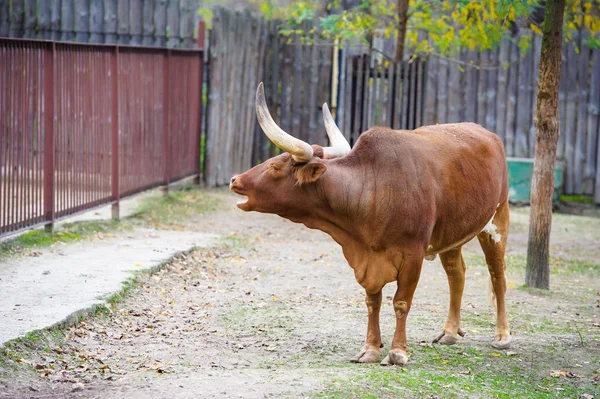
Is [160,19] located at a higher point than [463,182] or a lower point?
higher

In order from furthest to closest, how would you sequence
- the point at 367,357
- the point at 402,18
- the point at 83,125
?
the point at 402,18 → the point at 83,125 → the point at 367,357

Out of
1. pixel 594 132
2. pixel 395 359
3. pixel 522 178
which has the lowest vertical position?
pixel 395 359

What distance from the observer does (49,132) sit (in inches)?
409

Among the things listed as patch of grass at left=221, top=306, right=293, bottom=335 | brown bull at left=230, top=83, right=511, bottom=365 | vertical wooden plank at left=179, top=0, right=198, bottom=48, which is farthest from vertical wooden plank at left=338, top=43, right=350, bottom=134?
brown bull at left=230, top=83, right=511, bottom=365

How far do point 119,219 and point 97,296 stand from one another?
15.3 ft

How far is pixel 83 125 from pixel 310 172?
5853 mm

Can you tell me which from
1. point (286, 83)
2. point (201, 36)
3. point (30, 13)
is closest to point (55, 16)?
point (30, 13)

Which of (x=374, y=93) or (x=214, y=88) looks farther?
(x=214, y=88)

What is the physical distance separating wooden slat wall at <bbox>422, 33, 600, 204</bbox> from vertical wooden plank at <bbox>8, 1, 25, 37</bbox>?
8.07m

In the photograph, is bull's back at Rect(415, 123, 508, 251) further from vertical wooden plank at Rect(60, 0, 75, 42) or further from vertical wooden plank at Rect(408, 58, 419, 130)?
vertical wooden plank at Rect(60, 0, 75, 42)

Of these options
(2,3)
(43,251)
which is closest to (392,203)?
(43,251)

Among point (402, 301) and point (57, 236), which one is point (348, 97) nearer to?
point (57, 236)

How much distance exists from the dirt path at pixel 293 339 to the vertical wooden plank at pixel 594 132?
5009 mm

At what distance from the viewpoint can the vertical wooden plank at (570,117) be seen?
1577cm
